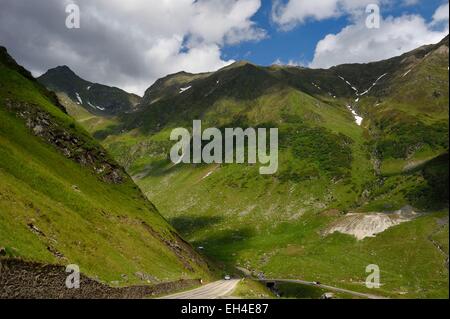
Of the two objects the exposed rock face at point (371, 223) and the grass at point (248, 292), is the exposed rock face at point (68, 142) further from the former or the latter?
the exposed rock face at point (371, 223)

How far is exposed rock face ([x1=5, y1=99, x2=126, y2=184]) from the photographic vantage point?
95.4 m

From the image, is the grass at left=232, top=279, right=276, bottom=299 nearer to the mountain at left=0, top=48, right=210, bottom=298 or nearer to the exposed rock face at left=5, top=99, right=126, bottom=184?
the mountain at left=0, top=48, right=210, bottom=298

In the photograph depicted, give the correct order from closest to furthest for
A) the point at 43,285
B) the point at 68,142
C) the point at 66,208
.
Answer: the point at 43,285 < the point at 66,208 < the point at 68,142

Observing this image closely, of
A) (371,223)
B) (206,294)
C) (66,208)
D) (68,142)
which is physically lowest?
(206,294)

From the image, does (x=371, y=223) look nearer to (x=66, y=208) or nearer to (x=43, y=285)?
(x=66, y=208)

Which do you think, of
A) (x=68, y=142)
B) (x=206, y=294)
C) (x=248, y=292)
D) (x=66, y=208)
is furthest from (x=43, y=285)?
(x=68, y=142)

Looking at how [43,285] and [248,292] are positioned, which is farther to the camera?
[248,292]

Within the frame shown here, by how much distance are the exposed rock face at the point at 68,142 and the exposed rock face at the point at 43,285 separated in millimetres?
54504

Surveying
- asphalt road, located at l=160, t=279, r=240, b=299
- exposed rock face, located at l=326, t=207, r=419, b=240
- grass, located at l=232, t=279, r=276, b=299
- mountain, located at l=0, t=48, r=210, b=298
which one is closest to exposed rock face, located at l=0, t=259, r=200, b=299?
mountain, located at l=0, t=48, r=210, b=298

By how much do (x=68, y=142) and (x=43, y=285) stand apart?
224 ft

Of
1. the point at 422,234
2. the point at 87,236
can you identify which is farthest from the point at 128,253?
the point at 422,234

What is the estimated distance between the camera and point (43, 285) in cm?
4109
